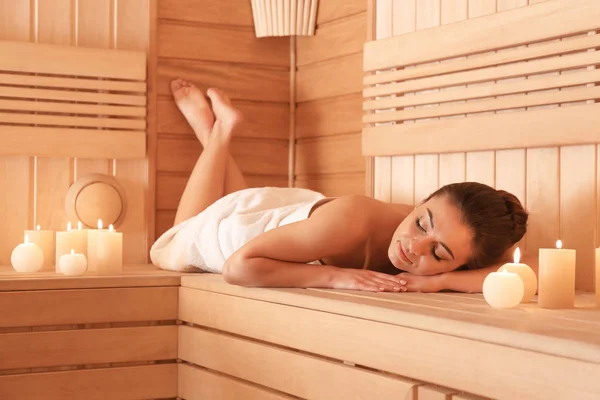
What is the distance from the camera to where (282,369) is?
2375 mm

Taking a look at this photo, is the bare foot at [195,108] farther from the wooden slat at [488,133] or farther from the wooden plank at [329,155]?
the wooden slat at [488,133]

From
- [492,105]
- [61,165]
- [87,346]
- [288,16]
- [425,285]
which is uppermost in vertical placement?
[288,16]

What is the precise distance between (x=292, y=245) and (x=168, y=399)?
0.85 metres

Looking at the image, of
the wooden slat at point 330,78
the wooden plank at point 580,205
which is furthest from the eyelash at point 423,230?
the wooden slat at point 330,78

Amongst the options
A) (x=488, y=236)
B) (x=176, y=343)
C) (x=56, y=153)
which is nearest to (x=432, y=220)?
(x=488, y=236)

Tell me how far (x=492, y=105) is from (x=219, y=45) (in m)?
1.49

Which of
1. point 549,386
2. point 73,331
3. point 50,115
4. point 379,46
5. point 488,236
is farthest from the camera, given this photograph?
point 50,115

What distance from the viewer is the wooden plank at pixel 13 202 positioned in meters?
3.49

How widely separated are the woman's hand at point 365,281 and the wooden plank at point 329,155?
1173 millimetres

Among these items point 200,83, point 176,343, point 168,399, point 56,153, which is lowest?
point 168,399

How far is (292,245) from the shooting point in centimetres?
252

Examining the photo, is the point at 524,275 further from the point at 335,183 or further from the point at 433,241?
the point at 335,183

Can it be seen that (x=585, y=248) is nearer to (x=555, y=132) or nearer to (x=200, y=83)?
(x=555, y=132)

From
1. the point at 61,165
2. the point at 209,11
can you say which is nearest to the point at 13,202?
the point at 61,165
